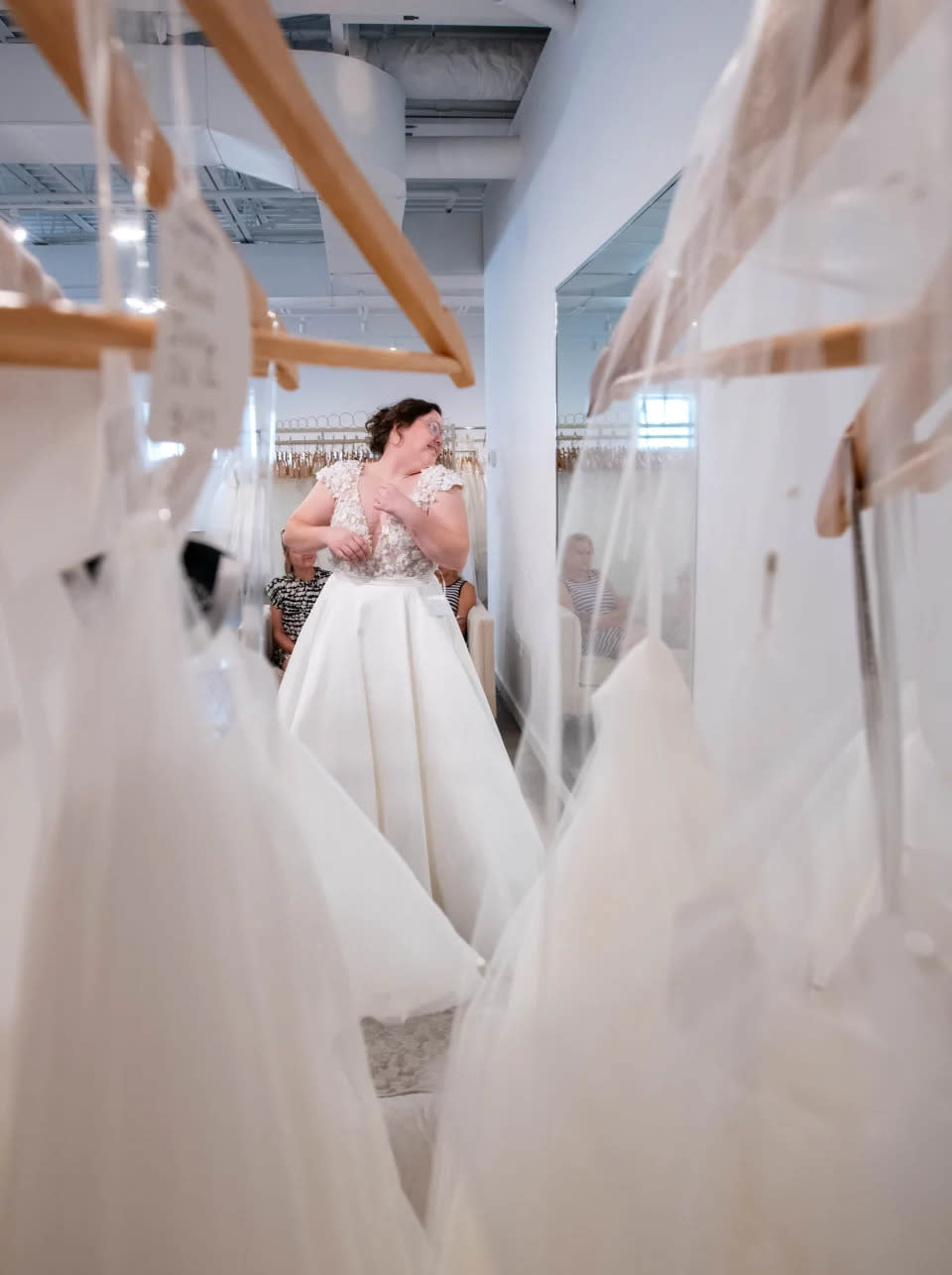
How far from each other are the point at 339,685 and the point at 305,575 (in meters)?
0.44

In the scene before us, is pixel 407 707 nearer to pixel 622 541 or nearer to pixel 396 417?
pixel 396 417

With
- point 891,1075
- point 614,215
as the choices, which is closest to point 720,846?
point 891,1075

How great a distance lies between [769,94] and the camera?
1.26ft

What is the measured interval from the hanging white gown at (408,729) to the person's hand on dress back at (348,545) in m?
0.03

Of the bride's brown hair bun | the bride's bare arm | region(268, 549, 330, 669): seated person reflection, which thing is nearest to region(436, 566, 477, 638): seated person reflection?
region(268, 549, 330, 669): seated person reflection

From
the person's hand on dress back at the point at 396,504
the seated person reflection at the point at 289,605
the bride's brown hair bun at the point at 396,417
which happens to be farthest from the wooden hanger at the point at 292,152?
the seated person reflection at the point at 289,605

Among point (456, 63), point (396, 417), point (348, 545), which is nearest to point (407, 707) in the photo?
point (348, 545)

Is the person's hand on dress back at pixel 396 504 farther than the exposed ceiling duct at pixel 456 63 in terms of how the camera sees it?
No

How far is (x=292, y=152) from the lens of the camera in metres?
0.51

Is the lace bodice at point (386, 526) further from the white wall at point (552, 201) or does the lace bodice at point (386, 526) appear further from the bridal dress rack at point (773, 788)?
the bridal dress rack at point (773, 788)

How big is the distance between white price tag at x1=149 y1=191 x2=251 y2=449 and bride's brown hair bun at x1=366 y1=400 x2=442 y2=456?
1.37 meters

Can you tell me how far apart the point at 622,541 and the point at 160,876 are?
31 cm

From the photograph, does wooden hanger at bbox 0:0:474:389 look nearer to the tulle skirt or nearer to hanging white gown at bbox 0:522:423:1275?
hanging white gown at bbox 0:522:423:1275

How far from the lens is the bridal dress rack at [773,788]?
37cm
